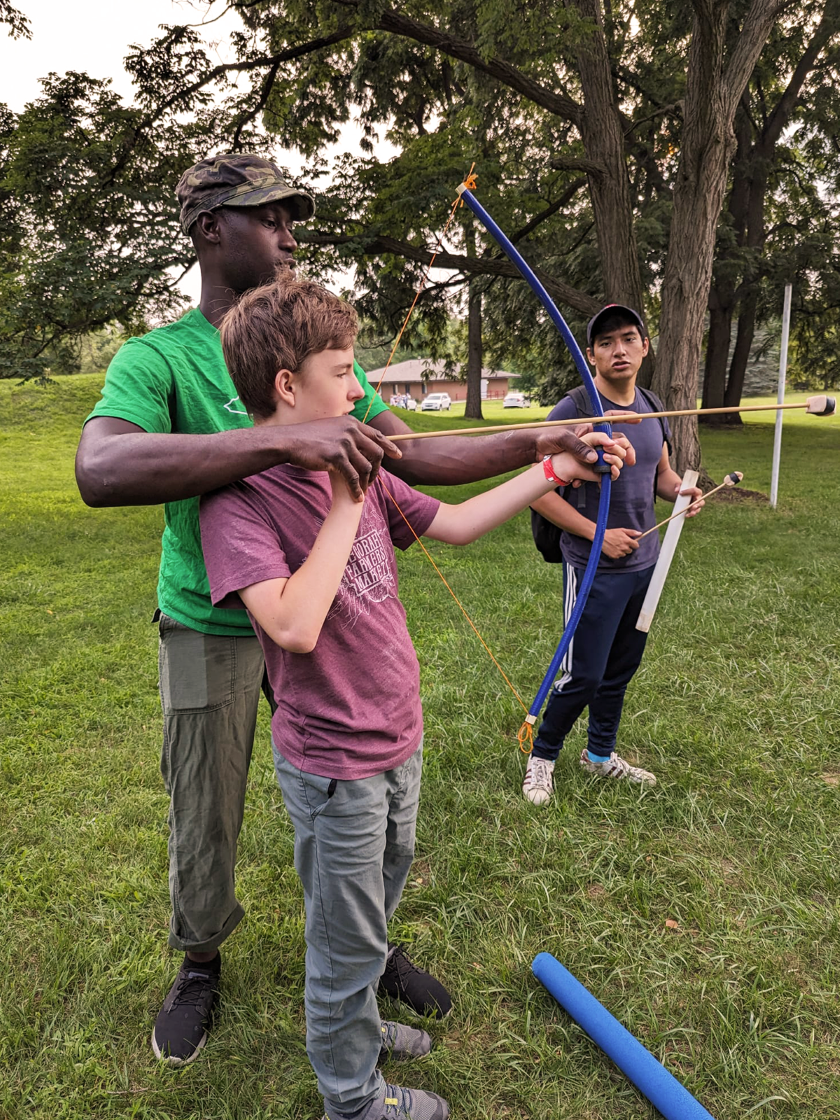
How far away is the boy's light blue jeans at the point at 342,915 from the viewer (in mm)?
1358

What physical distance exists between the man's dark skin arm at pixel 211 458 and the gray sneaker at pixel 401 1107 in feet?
4.07

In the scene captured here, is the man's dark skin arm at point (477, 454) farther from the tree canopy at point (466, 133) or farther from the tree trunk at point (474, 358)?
the tree trunk at point (474, 358)

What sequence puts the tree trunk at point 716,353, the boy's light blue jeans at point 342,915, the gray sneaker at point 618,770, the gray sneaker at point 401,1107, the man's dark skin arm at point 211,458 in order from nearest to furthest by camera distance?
the man's dark skin arm at point 211,458 < the boy's light blue jeans at point 342,915 < the gray sneaker at point 401,1107 < the gray sneaker at point 618,770 < the tree trunk at point 716,353

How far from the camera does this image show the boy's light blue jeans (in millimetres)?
1358

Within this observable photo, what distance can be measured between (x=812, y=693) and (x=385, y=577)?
3.05m

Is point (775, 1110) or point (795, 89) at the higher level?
point (795, 89)

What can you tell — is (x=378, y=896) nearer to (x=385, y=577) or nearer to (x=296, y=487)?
(x=385, y=577)

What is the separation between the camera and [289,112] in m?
9.59

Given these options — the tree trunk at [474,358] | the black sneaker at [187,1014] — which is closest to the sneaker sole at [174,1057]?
the black sneaker at [187,1014]

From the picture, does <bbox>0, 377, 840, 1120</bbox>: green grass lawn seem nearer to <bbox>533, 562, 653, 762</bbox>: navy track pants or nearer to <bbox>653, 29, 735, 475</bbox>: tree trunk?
<bbox>533, 562, 653, 762</bbox>: navy track pants

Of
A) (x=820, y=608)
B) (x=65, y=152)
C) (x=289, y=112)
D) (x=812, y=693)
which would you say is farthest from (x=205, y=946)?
(x=289, y=112)

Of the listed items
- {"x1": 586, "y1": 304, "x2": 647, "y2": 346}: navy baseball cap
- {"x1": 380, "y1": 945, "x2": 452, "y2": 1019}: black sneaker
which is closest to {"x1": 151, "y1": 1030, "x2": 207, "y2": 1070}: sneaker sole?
{"x1": 380, "y1": 945, "x2": 452, "y2": 1019}: black sneaker

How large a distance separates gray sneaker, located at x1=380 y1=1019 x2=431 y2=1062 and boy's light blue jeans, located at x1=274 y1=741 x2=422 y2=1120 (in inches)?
13.4

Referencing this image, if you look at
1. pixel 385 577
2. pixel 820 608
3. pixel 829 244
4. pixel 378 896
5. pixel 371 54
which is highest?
pixel 371 54
